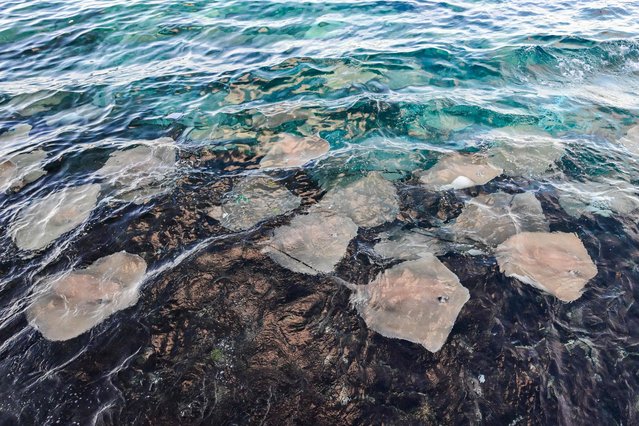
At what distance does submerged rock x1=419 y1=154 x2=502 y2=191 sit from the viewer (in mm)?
4707

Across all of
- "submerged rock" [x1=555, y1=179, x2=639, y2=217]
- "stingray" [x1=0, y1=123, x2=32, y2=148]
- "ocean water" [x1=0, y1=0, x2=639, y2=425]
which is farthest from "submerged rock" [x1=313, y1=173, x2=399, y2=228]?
"stingray" [x1=0, y1=123, x2=32, y2=148]

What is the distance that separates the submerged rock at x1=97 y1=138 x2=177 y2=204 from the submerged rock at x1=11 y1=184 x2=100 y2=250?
1.08ft

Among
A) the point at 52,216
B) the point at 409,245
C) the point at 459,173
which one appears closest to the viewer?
Result: the point at 409,245

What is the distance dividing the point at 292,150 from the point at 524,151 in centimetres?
325

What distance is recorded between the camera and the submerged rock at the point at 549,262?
351 cm

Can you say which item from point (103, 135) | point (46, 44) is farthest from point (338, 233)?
point (46, 44)

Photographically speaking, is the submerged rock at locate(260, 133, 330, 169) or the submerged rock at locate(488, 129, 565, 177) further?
the submerged rock at locate(260, 133, 330, 169)

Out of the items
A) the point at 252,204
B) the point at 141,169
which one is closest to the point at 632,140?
the point at 252,204

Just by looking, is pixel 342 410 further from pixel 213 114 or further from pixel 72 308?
pixel 213 114

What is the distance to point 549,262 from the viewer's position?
12.1 feet

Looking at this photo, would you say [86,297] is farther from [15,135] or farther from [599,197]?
[599,197]

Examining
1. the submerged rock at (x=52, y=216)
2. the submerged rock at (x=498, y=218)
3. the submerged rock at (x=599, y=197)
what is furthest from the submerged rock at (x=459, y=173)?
the submerged rock at (x=52, y=216)

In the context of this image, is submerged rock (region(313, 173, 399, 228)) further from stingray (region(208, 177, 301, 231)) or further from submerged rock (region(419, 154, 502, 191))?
submerged rock (region(419, 154, 502, 191))

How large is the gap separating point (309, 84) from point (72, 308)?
205 inches
